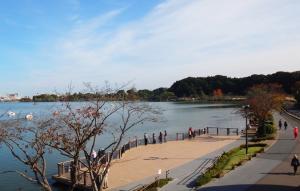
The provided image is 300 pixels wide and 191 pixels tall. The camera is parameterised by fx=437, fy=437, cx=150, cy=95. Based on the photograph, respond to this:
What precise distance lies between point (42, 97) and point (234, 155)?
16814 mm

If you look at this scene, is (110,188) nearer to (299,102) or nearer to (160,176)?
(160,176)

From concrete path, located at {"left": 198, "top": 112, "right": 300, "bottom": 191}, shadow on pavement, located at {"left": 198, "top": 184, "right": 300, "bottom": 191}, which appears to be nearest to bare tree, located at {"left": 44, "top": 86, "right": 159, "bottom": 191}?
shadow on pavement, located at {"left": 198, "top": 184, "right": 300, "bottom": 191}

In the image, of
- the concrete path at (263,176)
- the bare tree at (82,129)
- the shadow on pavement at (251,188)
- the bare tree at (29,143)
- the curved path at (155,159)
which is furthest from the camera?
the curved path at (155,159)

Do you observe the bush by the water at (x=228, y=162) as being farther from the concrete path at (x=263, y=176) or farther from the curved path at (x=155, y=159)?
the curved path at (x=155, y=159)

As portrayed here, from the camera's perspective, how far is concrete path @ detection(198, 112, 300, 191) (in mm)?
23244

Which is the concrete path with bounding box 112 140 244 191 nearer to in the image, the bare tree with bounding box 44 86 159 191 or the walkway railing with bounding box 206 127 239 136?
the bare tree with bounding box 44 86 159 191

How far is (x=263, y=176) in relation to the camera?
85.1 feet

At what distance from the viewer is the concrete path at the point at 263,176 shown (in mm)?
23244

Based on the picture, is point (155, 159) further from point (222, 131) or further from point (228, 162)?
point (222, 131)

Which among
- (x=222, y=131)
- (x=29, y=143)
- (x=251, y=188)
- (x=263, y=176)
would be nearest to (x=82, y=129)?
(x=29, y=143)

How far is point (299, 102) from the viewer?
103312 millimetres

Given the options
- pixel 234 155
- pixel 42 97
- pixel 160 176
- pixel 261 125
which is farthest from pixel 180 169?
pixel 261 125

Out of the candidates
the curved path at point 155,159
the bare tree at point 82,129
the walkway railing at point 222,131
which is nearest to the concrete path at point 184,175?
the curved path at point 155,159

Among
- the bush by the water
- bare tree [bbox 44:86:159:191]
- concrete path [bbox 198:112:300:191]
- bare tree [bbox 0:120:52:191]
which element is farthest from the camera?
the bush by the water
